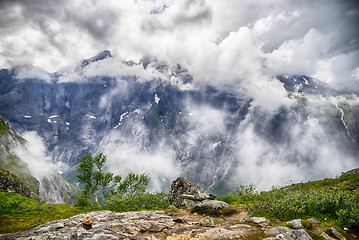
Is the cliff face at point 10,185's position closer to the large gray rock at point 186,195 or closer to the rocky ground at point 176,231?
the large gray rock at point 186,195

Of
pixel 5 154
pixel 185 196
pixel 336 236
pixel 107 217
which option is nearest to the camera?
pixel 336 236

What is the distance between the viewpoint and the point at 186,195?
39719 millimetres

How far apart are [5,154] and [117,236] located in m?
243

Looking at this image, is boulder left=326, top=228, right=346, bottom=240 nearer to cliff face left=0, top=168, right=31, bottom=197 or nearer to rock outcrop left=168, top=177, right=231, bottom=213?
rock outcrop left=168, top=177, right=231, bottom=213

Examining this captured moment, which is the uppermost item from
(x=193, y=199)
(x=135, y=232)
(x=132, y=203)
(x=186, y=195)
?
(x=132, y=203)

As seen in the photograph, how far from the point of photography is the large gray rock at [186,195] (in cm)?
3847

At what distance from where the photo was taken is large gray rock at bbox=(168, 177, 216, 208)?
38.5 meters

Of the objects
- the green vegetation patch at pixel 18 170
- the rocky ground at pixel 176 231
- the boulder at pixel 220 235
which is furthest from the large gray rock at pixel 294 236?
the green vegetation patch at pixel 18 170

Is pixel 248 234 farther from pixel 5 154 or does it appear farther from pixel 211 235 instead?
pixel 5 154

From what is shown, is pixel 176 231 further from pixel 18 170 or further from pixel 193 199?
pixel 18 170

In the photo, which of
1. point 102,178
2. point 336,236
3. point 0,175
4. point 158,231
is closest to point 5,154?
point 0,175

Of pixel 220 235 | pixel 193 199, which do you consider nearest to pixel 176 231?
pixel 220 235

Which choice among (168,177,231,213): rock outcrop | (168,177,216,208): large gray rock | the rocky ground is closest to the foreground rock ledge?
the rocky ground

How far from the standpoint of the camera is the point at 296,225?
15125mm
